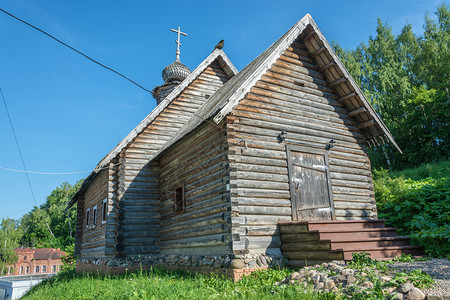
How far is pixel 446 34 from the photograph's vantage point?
28984mm

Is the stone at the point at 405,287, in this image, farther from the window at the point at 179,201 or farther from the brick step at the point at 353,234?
the window at the point at 179,201

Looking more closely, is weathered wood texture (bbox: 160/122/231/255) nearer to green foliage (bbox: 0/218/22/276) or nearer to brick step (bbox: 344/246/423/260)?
brick step (bbox: 344/246/423/260)

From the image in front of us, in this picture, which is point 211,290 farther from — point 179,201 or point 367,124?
point 367,124

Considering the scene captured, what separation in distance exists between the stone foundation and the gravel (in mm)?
2807

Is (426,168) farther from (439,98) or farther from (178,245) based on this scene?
(178,245)

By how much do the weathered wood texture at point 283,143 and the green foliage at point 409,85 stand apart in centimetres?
1815

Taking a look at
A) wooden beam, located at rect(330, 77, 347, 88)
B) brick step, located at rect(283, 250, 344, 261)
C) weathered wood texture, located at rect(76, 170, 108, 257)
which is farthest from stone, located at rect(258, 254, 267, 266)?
weathered wood texture, located at rect(76, 170, 108, 257)

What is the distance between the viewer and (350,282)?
18.5 ft

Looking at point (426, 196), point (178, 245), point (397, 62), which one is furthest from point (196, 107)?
point (397, 62)

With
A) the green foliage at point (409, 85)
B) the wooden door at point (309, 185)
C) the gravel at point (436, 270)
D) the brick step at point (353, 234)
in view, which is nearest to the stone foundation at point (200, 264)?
the brick step at point (353, 234)

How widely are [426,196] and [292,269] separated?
23.1 feet

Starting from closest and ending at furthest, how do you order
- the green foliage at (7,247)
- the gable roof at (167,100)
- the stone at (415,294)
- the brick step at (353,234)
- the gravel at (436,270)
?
the stone at (415,294) → the gravel at (436,270) → the brick step at (353,234) → the gable roof at (167,100) → the green foliage at (7,247)

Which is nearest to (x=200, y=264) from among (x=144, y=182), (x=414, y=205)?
(x=144, y=182)

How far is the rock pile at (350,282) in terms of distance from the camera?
16.5ft
